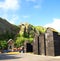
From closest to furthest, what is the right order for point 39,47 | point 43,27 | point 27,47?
point 39,47 → point 27,47 → point 43,27

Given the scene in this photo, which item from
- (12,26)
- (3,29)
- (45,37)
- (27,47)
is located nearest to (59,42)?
(45,37)

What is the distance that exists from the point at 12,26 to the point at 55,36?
119 m

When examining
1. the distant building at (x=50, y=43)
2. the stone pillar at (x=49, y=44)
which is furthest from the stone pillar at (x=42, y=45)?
the stone pillar at (x=49, y=44)

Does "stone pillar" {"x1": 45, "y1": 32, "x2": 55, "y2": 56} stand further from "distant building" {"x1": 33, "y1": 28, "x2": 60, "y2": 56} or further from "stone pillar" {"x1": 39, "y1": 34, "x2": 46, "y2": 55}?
"stone pillar" {"x1": 39, "y1": 34, "x2": 46, "y2": 55}

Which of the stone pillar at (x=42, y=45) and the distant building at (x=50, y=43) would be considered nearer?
the distant building at (x=50, y=43)

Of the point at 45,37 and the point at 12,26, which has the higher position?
the point at 12,26

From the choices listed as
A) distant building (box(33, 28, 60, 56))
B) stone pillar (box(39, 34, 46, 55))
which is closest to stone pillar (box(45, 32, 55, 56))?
distant building (box(33, 28, 60, 56))

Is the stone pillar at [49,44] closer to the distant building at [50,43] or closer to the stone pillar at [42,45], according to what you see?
the distant building at [50,43]

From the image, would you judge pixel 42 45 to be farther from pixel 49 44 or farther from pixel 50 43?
pixel 50 43

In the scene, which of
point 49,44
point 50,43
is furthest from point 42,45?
point 50,43

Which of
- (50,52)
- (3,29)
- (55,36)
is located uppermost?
(3,29)

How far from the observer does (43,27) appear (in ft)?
607

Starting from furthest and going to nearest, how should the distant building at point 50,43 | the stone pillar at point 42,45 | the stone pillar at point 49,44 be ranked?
the stone pillar at point 42,45, the stone pillar at point 49,44, the distant building at point 50,43

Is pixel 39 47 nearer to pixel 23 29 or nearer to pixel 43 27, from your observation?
pixel 23 29
